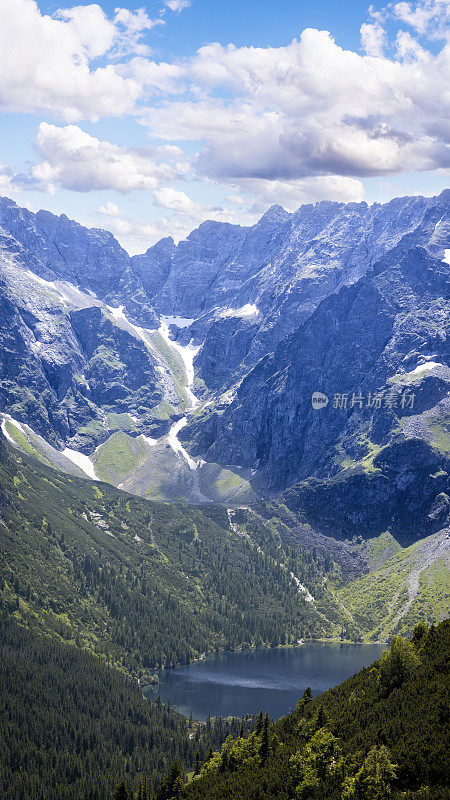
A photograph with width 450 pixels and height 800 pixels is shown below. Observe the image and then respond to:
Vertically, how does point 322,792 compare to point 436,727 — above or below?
below

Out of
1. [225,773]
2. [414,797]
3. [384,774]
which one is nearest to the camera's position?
[414,797]

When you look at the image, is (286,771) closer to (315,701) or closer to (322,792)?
(322,792)

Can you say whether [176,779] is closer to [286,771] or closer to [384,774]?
[286,771]

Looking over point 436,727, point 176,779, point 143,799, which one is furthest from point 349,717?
point 143,799

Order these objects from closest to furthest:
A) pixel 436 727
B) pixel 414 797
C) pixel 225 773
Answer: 1. pixel 414 797
2. pixel 436 727
3. pixel 225 773

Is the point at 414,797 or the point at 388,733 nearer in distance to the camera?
the point at 414,797


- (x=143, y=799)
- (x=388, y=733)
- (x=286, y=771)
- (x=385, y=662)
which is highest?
(x=385, y=662)
